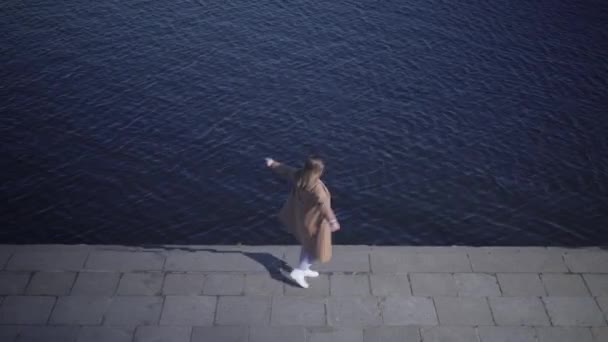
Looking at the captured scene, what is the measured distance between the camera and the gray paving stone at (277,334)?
27.4 ft

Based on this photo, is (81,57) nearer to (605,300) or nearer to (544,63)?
(544,63)

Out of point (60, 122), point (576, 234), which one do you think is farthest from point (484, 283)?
point (60, 122)

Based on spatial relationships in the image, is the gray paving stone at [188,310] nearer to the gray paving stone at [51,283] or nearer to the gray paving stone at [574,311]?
the gray paving stone at [51,283]

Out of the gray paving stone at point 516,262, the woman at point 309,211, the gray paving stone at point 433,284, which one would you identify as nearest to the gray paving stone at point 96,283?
the woman at point 309,211

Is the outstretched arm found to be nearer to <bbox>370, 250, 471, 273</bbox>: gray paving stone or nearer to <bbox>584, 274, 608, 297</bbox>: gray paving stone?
<bbox>370, 250, 471, 273</bbox>: gray paving stone

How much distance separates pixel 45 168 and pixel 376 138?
26.3ft

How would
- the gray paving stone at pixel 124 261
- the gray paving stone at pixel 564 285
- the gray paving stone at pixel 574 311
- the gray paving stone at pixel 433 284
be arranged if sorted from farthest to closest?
the gray paving stone at pixel 124 261
the gray paving stone at pixel 564 285
the gray paving stone at pixel 433 284
the gray paving stone at pixel 574 311

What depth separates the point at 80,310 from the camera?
28.6 ft

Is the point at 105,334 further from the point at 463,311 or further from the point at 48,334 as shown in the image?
the point at 463,311

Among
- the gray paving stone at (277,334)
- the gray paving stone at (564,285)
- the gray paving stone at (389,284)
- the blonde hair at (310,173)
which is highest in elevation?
the blonde hair at (310,173)

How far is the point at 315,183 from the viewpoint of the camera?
26.3 feet

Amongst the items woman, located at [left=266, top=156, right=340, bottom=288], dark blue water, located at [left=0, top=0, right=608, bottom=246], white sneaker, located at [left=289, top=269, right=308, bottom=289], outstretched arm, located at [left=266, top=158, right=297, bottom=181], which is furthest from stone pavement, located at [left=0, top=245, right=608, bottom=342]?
dark blue water, located at [left=0, top=0, right=608, bottom=246]

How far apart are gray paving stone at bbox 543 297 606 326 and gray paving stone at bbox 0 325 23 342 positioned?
7135mm

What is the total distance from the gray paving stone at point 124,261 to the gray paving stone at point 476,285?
14.5 feet
